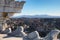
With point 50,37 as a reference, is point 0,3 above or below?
above

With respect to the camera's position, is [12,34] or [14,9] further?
[12,34]

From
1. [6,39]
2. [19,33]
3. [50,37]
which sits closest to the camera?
[50,37]

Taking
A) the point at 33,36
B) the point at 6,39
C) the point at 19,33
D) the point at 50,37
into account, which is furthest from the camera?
the point at 19,33

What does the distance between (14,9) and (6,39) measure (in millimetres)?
2502

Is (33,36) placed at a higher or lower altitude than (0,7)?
lower

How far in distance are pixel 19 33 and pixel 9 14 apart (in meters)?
2.86

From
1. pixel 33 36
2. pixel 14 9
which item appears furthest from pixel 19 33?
pixel 14 9

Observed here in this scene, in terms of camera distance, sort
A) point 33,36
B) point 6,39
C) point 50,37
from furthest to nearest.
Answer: point 6,39
point 33,36
point 50,37

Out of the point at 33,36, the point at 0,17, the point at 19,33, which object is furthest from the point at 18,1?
the point at 19,33

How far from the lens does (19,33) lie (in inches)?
537

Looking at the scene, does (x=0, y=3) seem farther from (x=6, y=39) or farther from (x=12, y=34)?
(x=12, y=34)

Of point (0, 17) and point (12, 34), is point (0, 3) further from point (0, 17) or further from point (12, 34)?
point (12, 34)

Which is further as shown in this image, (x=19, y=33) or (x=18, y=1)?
(x=19, y=33)

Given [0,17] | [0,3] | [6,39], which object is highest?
[0,3]
